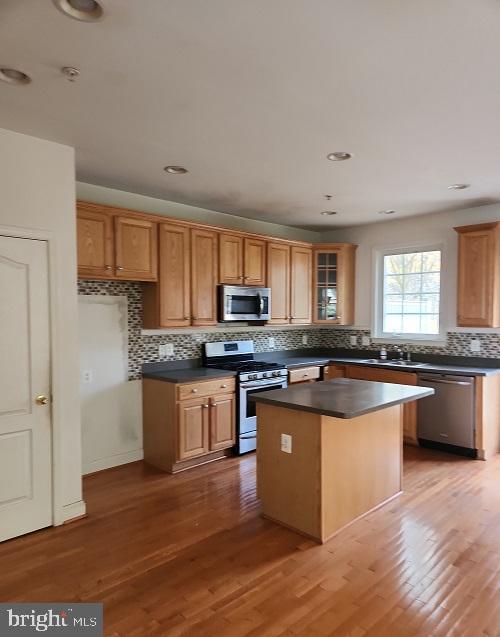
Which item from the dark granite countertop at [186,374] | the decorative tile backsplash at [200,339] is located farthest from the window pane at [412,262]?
the dark granite countertop at [186,374]

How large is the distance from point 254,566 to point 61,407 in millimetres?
1663

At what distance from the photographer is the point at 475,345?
15.9 feet

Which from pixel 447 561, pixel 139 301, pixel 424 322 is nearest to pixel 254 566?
pixel 447 561

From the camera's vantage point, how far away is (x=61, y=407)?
3.06m

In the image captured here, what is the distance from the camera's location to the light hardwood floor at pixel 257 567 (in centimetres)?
209

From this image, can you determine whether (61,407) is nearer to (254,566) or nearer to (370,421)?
(254,566)

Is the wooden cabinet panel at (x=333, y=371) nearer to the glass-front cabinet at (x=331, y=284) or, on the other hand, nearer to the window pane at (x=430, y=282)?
the glass-front cabinet at (x=331, y=284)

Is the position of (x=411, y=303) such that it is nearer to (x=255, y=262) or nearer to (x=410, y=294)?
(x=410, y=294)

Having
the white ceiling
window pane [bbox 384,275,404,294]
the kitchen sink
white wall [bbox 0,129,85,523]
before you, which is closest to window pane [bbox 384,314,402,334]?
window pane [bbox 384,275,404,294]

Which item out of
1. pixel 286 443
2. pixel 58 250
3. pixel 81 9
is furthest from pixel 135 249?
pixel 81 9

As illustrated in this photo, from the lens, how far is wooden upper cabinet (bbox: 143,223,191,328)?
162 inches

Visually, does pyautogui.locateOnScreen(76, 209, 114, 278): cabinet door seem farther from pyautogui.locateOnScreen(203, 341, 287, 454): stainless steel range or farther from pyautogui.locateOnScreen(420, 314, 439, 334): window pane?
pyautogui.locateOnScreen(420, 314, 439, 334): window pane

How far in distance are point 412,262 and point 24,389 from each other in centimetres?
449

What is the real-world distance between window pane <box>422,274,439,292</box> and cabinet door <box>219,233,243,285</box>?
89.2 inches
